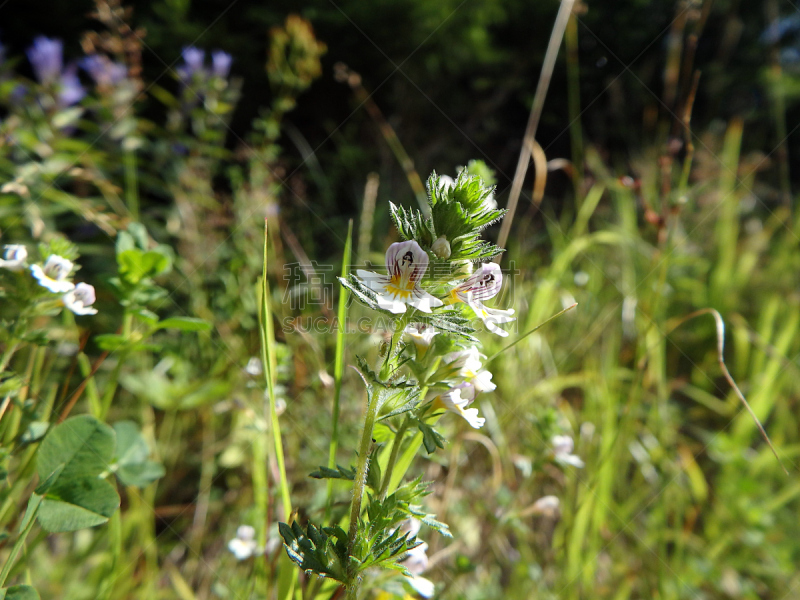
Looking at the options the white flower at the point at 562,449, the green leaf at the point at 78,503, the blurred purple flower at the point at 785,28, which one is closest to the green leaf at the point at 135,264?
the green leaf at the point at 78,503

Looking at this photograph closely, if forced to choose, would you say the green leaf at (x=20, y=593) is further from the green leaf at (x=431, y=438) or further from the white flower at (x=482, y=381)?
the white flower at (x=482, y=381)

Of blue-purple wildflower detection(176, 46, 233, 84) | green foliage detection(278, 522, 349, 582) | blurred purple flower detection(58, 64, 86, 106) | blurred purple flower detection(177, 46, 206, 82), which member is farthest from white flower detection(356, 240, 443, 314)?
blurred purple flower detection(58, 64, 86, 106)

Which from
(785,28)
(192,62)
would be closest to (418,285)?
(192,62)

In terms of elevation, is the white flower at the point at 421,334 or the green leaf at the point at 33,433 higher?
the white flower at the point at 421,334

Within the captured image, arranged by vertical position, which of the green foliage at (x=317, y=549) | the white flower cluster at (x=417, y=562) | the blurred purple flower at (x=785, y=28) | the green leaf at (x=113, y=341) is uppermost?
the blurred purple flower at (x=785, y=28)

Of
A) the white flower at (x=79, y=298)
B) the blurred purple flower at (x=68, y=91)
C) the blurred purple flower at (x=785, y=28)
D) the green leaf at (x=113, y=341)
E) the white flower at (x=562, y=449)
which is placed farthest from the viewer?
the blurred purple flower at (x=785, y=28)

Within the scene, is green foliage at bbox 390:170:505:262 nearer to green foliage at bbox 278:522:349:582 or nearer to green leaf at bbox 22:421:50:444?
green foliage at bbox 278:522:349:582

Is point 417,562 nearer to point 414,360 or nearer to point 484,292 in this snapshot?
point 414,360
